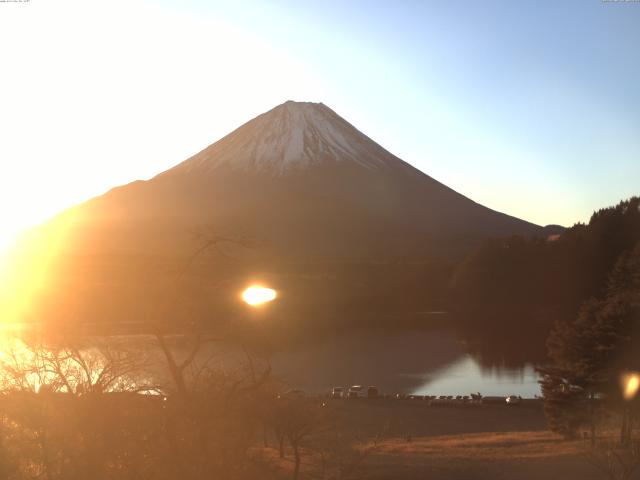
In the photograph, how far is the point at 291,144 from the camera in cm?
9956

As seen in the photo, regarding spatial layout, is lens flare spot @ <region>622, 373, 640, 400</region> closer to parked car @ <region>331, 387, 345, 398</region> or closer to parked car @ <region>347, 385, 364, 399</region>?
parked car @ <region>347, 385, 364, 399</region>

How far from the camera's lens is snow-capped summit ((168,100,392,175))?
315 feet

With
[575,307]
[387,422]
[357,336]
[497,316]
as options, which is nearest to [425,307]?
[497,316]

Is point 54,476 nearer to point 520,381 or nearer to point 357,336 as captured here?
point 520,381

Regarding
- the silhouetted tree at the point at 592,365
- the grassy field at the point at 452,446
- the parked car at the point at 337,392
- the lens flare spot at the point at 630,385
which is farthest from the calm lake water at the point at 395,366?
the lens flare spot at the point at 630,385

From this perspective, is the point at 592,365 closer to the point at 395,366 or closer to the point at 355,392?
the point at 355,392

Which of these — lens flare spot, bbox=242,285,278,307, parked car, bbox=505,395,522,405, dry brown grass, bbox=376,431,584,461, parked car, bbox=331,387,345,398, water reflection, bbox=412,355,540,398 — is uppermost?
lens flare spot, bbox=242,285,278,307

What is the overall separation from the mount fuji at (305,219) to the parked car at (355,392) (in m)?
16.0

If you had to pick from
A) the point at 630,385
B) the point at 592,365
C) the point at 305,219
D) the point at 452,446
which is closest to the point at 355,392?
the point at 452,446

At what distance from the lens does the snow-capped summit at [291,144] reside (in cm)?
9594

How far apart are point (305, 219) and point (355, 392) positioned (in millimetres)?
63453

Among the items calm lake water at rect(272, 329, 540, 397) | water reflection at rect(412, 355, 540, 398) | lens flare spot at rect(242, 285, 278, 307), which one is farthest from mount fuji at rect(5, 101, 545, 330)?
water reflection at rect(412, 355, 540, 398)

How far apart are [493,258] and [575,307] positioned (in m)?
7.96

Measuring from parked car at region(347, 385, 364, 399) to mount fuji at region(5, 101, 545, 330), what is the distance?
1596 cm
